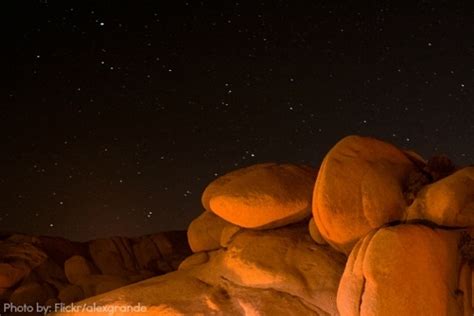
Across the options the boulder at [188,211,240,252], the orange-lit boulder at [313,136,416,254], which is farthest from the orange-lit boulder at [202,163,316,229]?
the orange-lit boulder at [313,136,416,254]

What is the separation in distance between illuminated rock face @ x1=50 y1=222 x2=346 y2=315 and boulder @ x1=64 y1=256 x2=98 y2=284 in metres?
6.32

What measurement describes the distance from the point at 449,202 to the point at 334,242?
5.27 feet

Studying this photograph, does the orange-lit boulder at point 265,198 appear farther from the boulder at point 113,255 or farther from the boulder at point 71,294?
the boulder at point 113,255

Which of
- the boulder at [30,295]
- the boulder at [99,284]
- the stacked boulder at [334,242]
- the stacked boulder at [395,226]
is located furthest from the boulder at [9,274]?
the stacked boulder at [395,226]

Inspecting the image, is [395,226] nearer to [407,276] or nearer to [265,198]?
[407,276]

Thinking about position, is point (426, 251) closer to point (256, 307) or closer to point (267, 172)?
point (256, 307)

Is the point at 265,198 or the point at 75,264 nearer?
the point at 265,198

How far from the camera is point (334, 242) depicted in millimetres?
6988

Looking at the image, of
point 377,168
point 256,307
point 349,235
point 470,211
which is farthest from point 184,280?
point 470,211

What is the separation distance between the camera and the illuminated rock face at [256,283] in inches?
279

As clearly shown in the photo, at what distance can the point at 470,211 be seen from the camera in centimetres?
598

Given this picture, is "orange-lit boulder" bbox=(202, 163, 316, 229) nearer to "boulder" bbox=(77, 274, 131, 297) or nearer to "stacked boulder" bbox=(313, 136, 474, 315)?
"stacked boulder" bbox=(313, 136, 474, 315)

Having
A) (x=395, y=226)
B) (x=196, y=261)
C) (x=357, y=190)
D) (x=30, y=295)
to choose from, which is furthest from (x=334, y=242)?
(x=30, y=295)

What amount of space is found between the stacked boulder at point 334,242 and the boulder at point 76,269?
6240 millimetres
